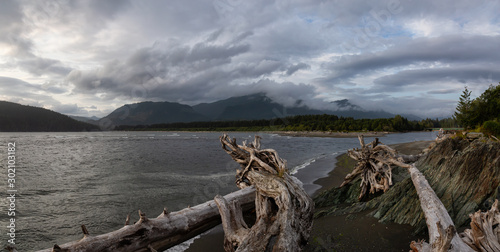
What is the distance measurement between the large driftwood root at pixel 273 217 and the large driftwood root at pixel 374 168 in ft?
11.8

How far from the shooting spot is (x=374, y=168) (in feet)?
29.9

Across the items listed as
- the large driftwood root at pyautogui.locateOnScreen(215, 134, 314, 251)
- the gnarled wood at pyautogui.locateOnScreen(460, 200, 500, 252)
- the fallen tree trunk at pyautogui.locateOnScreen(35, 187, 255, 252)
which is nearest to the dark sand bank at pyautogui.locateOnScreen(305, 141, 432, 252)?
the large driftwood root at pyautogui.locateOnScreen(215, 134, 314, 251)

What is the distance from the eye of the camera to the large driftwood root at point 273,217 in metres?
4.55

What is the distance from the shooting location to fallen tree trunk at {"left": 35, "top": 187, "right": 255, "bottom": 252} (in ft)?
13.4

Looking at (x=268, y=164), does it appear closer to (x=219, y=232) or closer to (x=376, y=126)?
(x=219, y=232)

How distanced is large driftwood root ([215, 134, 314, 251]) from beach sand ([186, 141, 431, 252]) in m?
0.61

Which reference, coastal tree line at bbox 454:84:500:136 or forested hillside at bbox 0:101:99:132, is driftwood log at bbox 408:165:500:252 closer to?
coastal tree line at bbox 454:84:500:136

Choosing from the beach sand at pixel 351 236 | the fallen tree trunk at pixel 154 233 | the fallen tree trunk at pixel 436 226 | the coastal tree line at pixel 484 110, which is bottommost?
the beach sand at pixel 351 236

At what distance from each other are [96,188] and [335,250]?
47.8 feet

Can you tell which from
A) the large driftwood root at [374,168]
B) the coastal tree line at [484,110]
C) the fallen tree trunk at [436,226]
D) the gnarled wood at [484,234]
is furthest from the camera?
the coastal tree line at [484,110]

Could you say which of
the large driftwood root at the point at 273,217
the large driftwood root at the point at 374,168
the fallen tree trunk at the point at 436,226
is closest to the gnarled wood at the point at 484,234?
the fallen tree trunk at the point at 436,226

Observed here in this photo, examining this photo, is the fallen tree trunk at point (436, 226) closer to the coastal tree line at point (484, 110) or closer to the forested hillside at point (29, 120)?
the coastal tree line at point (484, 110)

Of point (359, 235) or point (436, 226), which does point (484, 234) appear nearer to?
point (436, 226)

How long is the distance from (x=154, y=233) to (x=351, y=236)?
4.29 meters
